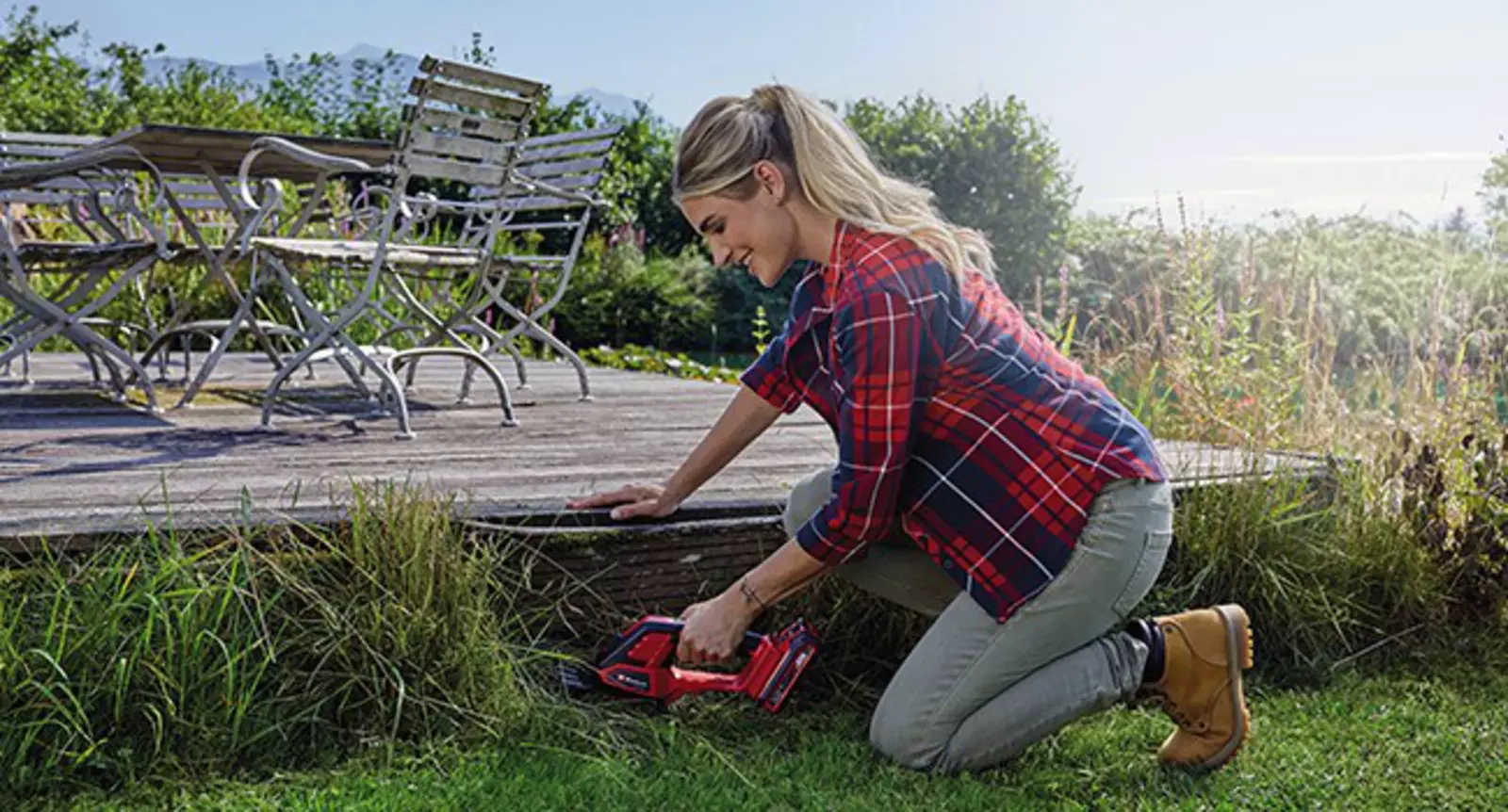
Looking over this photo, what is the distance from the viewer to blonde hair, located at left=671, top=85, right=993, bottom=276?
2.22 m

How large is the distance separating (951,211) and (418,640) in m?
11.3

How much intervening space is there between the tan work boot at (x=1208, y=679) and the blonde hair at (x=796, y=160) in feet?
2.51

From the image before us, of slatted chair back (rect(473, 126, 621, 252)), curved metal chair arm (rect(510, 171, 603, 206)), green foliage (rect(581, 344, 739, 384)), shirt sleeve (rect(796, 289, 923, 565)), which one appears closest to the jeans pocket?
shirt sleeve (rect(796, 289, 923, 565))

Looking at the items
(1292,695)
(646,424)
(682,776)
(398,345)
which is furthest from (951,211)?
(682,776)

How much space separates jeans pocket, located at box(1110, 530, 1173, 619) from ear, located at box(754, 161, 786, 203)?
0.82 m

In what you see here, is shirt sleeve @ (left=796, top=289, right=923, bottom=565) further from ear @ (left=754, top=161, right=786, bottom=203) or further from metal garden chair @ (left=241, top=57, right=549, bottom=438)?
metal garden chair @ (left=241, top=57, right=549, bottom=438)

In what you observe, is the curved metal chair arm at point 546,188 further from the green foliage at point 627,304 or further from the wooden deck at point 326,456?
the green foliage at point 627,304

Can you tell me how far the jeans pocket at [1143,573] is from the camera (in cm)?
233

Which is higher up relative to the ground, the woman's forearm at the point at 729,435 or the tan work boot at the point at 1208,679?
the woman's forearm at the point at 729,435

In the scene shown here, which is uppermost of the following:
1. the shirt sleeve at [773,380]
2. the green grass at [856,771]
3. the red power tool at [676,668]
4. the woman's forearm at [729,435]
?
the shirt sleeve at [773,380]

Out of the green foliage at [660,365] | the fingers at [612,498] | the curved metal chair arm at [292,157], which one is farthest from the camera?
the green foliage at [660,365]

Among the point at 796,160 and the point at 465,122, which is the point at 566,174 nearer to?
the point at 465,122

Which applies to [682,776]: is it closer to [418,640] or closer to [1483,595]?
[418,640]

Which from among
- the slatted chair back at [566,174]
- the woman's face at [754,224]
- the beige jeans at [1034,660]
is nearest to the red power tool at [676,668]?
the beige jeans at [1034,660]
